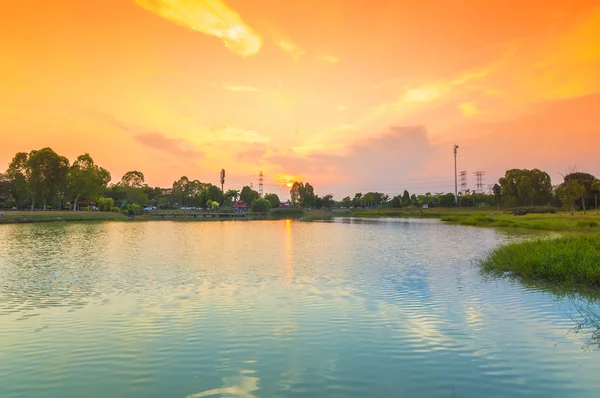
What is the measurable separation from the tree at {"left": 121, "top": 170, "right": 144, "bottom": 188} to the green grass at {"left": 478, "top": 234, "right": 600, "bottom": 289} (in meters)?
188

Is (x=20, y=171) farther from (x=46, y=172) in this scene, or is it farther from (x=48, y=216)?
(x=48, y=216)

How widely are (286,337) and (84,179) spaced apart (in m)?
125

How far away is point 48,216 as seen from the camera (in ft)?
316

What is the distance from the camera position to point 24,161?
4419 inches

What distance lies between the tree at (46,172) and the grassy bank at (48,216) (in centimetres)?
1036

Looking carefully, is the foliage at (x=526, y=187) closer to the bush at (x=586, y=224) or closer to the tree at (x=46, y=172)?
the bush at (x=586, y=224)

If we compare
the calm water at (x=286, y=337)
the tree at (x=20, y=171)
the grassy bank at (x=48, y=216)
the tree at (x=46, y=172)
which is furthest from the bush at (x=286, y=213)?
the calm water at (x=286, y=337)

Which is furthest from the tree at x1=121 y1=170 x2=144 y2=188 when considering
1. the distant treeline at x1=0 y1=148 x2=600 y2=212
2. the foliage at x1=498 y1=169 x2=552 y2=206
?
the foliage at x1=498 y1=169 x2=552 y2=206

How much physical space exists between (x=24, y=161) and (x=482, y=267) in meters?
132

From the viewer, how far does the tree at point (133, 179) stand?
184m

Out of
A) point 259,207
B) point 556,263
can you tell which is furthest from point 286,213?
point 556,263

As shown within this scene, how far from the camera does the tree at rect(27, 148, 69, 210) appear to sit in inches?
4107

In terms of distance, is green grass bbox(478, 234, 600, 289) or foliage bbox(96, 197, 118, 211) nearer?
green grass bbox(478, 234, 600, 289)

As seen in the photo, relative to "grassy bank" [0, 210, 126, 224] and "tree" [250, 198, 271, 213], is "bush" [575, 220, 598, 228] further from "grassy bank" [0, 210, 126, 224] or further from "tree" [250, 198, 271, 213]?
"tree" [250, 198, 271, 213]
